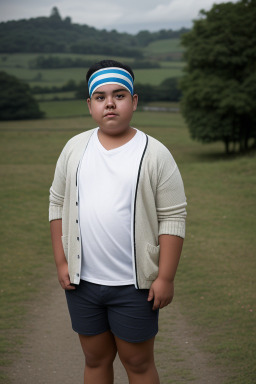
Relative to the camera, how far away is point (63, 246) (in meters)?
3.13

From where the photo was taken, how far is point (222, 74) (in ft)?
111

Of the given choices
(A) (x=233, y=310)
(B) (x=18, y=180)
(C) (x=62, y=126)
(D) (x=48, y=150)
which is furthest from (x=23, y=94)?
(A) (x=233, y=310)

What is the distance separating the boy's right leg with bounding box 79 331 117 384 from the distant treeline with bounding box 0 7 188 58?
9899 centimetres

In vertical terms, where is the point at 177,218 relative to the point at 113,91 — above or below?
below

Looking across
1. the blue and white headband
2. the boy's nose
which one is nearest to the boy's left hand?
the boy's nose

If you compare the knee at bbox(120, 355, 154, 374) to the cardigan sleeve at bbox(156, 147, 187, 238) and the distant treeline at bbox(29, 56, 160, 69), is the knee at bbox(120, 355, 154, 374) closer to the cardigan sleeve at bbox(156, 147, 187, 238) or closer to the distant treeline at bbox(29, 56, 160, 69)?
the cardigan sleeve at bbox(156, 147, 187, 238)

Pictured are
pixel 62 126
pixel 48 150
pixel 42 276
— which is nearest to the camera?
pixel 42 276

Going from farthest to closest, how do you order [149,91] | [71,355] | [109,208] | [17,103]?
1. [149,91]
2. [17,103]
3. [71,355]
4. [109,208]

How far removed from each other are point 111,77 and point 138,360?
1.60 metres

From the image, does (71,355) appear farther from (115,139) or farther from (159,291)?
(115,139)

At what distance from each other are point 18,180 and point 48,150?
19.8 metres

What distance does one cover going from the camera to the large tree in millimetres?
32438

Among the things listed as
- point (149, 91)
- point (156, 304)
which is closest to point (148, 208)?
point (156, 304)

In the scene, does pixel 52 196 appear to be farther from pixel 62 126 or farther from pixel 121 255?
pixel 62 126
